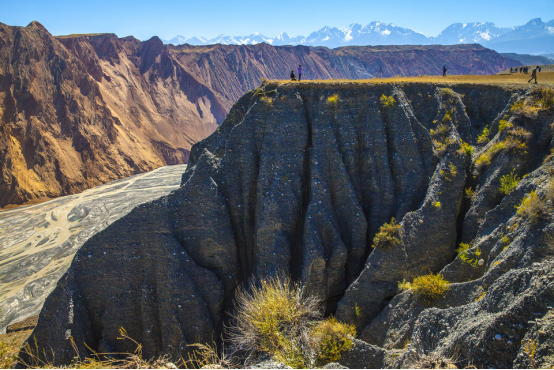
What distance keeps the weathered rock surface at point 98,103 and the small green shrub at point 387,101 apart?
59.1 m

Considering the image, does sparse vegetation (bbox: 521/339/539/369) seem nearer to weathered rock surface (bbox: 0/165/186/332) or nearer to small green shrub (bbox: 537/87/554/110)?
small green shrub (bbox: 537/87/554/110)

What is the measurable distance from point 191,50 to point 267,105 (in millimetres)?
134184

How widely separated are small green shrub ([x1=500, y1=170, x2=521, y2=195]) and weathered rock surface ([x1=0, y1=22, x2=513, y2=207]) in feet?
212

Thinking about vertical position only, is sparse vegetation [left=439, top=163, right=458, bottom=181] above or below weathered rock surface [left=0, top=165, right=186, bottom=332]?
above

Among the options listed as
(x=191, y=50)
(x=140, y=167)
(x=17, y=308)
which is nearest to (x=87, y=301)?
(x=17, y=308)

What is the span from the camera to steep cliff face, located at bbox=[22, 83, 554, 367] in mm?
13883

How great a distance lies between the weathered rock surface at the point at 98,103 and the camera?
56031 mm

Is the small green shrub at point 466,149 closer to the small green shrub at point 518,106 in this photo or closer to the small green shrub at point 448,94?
the small green shrub at point 518,106

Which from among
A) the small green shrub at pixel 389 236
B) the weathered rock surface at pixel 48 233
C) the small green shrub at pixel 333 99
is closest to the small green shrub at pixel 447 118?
the small green shrub at pixel 333 99

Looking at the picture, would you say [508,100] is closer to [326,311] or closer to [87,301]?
[326,311]

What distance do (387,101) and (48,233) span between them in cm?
4433

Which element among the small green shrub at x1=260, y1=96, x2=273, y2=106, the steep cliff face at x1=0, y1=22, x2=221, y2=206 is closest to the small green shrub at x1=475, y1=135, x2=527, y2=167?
the small green shrub at x1=260, y1=96, x2=273, y2=106

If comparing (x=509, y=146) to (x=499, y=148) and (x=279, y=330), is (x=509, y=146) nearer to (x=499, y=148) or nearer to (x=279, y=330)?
(x=499, y=148)

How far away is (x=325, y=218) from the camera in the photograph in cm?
1638
